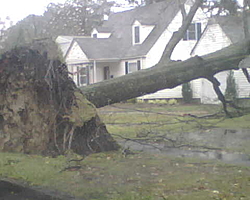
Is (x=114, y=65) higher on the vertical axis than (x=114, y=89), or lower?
higher

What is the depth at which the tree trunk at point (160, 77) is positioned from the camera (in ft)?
33.7

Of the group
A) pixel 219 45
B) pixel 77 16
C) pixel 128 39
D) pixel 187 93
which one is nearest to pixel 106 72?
pixel 128 39

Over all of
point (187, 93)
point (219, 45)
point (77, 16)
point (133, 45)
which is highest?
point (77, 16)

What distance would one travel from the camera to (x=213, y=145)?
406 inches

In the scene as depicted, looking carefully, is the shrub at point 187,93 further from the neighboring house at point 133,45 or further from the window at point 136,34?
the window at point 136,34

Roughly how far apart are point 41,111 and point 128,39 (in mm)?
23043

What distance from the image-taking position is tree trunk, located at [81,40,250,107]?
404 inches

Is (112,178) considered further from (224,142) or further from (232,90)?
(232,90)

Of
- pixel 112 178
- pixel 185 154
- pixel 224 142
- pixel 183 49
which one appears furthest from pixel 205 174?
pixel 183 49

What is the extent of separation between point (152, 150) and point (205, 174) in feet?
10.1

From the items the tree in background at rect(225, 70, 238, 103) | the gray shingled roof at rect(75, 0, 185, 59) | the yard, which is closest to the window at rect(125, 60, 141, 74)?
the gray shingled roof at rect(75, 0, 185, 59)

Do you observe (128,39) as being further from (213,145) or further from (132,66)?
(213,145)

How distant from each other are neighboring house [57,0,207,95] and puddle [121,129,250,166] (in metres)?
14.8

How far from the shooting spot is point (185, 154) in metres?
9.26
